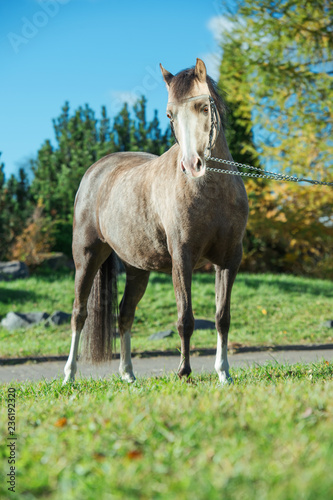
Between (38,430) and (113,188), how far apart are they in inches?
117

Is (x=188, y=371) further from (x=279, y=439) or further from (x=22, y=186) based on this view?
(x=22, y=186)

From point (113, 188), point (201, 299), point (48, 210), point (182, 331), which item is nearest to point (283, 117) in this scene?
point (201, 299)

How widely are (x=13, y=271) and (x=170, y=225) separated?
10185 millimetres

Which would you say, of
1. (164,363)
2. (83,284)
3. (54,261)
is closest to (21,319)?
(164,363)

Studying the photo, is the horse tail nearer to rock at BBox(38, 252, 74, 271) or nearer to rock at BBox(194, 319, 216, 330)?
rock at BBox(194, 319, 216, 330)

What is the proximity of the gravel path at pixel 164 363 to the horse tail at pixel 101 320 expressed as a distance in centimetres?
84

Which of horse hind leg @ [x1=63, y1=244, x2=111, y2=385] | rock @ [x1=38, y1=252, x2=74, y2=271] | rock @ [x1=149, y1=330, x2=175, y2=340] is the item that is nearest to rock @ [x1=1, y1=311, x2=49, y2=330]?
rock @ [x1=149, y1=330, x2=175, y2=340]

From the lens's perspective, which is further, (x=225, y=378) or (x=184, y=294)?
(x=225, y=378)

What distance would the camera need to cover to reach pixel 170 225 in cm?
400

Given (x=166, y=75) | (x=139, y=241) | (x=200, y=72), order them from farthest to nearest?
(x=139, y=241) < (x=166, y=75) < (x=200, y=72)

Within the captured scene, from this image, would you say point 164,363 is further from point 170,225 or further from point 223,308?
point 170,225

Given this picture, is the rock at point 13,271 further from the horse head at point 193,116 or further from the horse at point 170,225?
the horse head at point 193,116

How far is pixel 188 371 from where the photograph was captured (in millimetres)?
3959

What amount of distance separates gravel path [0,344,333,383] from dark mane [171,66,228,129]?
10.5 feet
